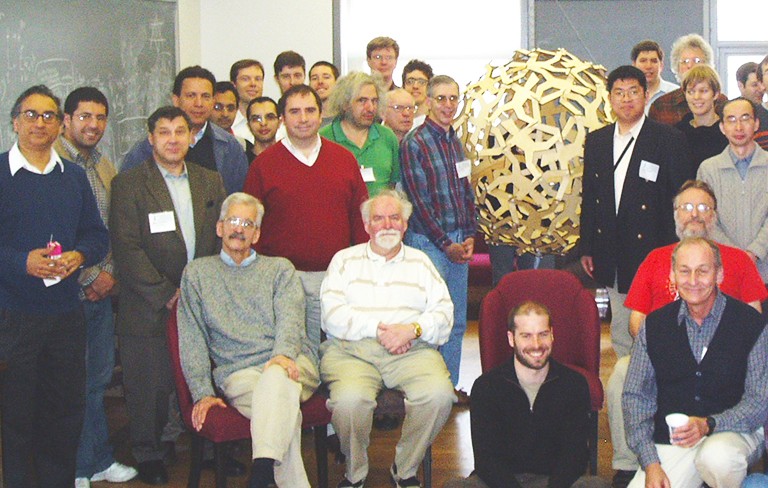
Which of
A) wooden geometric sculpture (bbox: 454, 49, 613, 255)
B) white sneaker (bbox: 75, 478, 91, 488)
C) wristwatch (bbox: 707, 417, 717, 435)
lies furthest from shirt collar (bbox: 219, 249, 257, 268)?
wristwatch (bbox: 707, 417, 717, 435)

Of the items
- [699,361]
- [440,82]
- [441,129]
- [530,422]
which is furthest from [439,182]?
[699,361]

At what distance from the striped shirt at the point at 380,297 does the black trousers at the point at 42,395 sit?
1073 millimetres

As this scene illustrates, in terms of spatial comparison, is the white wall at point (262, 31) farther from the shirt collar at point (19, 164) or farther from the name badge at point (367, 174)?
the shirt collar at point (19, 164)

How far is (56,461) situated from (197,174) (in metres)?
1.39

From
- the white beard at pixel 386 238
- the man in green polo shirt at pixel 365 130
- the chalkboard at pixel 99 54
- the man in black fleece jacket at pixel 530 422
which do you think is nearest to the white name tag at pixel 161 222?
the white beard at pixel 386 238

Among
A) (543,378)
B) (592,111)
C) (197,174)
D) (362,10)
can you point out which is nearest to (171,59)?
(362,10)

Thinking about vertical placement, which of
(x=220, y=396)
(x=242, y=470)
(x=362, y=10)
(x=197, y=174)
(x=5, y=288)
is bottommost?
(x=242, y=470)

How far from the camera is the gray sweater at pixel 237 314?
4184 mm

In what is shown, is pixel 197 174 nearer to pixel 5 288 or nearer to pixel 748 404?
pixel 5 288

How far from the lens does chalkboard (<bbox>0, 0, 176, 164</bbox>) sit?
587cm

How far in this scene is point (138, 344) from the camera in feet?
14.9

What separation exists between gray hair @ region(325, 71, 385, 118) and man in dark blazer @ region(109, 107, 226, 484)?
0.90 metres

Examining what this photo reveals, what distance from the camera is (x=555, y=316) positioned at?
14.4 ft

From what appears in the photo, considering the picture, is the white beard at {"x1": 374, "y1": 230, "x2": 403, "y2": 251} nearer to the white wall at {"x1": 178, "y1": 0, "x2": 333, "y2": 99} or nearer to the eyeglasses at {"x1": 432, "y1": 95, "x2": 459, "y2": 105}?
the eyeglasses at {"x1": 432, "y1": 95, "x2": 459, "y2": 105}
